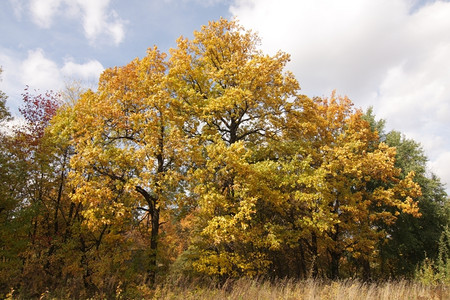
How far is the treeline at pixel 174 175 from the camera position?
11.9m

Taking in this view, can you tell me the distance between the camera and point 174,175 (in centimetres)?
1191

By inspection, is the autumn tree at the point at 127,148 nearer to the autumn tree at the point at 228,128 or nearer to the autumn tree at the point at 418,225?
the autumn tree at the point at 228,128

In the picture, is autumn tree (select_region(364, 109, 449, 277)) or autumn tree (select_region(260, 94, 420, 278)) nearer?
autumn tree (select_region(260, 94, 420, 278))

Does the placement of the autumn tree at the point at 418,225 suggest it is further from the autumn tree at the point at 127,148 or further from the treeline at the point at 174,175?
the autumn tree at the point at 127,148

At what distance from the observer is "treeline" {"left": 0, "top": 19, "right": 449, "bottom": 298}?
11.9 m

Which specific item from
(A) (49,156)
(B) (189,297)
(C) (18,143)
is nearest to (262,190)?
(B) (189,297)

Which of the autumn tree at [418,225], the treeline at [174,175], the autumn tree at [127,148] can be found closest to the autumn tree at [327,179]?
the treeline at [174,175]

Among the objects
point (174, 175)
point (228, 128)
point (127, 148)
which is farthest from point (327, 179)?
point (127, 148)

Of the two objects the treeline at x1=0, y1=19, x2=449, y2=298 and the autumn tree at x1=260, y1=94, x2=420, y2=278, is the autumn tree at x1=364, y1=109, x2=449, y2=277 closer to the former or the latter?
the autumn tree at x1=260, y1=94, x2=420, y2=278

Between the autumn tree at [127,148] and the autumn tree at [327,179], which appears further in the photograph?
the autumn tree at [327,179]

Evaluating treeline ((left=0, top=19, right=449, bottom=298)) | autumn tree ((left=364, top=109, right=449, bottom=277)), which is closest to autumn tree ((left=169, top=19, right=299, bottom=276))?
treeline ((left=0, top=19, right=449, bottom=298))

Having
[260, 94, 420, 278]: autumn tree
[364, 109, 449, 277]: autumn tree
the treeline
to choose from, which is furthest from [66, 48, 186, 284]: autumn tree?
[364, 109, 449, 277]: autumn tree

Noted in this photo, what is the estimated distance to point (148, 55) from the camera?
1494cm

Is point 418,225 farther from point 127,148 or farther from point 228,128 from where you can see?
point 127,148
